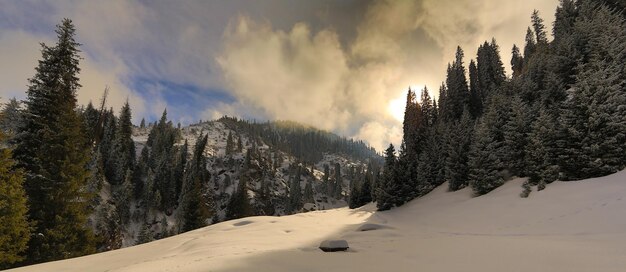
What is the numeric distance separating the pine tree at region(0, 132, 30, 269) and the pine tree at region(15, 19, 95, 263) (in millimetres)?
1469

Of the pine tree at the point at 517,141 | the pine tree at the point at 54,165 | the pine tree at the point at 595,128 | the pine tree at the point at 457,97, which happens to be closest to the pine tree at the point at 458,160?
the pine tree at the point at 517,141

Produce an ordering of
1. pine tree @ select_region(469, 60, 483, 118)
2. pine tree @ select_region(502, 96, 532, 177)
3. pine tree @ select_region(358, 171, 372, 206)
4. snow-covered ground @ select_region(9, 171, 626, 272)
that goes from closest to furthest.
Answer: snow-covered ground @ select_region(9, 171, 626, 272) → pine tree @ select_region(502, 96, 532, 177) → pine tree @ select_region(358, 171, 372, 206) → pine tree @ select_region(469, 60, 483, 118)

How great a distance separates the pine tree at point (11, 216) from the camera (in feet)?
44.2

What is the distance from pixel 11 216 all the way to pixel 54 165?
3.64 m

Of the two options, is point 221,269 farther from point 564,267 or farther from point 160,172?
point 160,172

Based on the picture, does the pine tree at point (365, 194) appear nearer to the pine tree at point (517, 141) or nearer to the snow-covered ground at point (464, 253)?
the pine tree at point (517, 141)

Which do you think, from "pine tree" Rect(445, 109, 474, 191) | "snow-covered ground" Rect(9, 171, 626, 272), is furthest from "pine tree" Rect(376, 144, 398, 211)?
"snow-covered ground" Rect(9, 171, 626, 272)

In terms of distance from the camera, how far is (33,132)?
16922mm

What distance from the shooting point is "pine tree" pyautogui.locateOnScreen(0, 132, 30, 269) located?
1348cm

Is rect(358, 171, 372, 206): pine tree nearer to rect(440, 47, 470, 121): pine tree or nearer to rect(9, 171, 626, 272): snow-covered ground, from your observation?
rect(440, 47, 470, 121): pine tree

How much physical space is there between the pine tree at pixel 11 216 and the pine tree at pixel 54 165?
57.8 inches

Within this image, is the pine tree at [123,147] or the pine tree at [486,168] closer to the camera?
the pine tree at [486,168]

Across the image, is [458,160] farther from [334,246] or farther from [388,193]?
[334,246]

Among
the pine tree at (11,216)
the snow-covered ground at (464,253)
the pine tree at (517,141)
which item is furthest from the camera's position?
the pine tree at (517,141)
